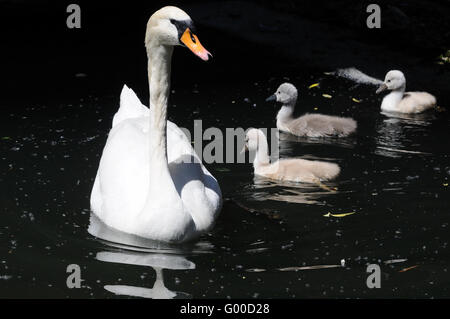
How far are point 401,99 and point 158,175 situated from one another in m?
4.25

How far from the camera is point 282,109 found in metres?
8.73

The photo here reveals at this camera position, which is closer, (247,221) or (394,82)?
(247,221)

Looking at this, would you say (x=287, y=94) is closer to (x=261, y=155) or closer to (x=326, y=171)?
(x=261, y=155)

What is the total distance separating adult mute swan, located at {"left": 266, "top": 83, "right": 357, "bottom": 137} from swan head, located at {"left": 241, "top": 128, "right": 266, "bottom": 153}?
0.91m

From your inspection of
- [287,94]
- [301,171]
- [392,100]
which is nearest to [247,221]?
[301,171]

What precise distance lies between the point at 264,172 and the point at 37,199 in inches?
78.0

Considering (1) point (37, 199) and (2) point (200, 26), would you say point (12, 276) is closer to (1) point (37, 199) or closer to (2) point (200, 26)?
(1) point (37, 199)

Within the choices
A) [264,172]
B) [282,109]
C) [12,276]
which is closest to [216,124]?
[282,109]

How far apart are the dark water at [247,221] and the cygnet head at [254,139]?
206 mm

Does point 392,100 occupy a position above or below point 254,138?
above

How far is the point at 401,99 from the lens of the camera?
9148 millimetres

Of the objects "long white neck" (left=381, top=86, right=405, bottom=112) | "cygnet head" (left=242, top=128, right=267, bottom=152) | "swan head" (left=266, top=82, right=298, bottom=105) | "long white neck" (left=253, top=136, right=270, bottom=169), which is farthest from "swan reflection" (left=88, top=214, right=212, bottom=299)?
"long white neck" (left=381, top=86, right=405, bottom=112)

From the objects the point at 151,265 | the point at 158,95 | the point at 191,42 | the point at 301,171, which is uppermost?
the point at 191,42

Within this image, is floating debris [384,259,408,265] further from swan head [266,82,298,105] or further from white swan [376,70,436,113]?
white swan [376,70,436,113]
